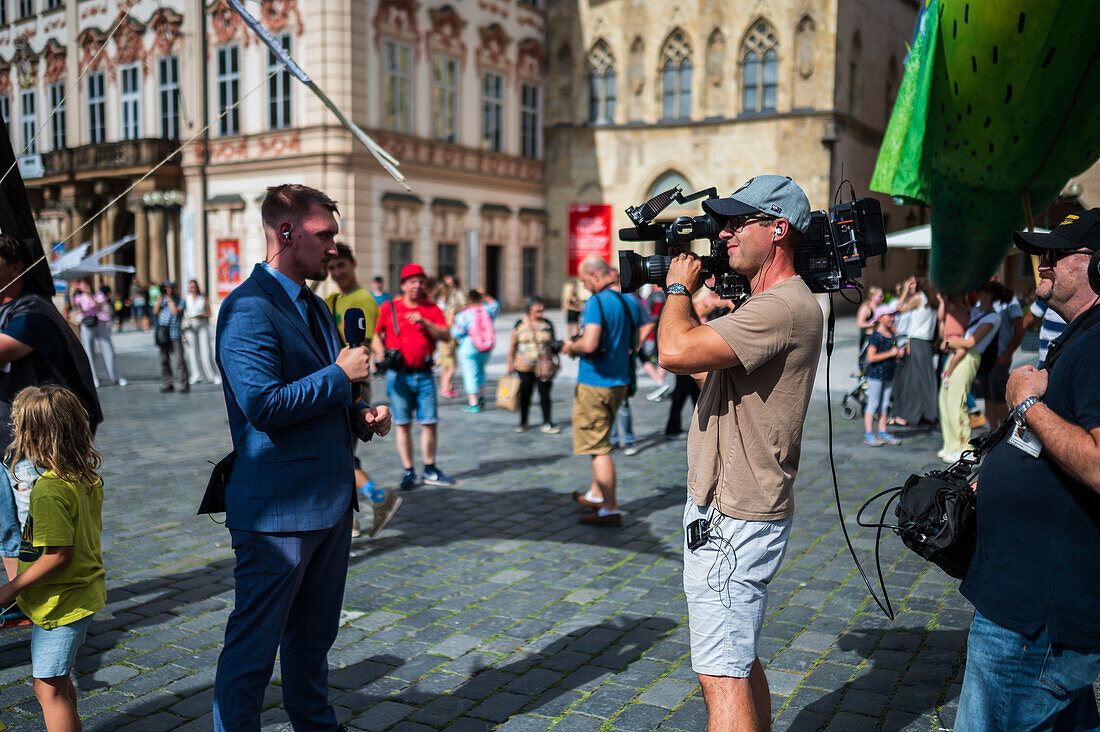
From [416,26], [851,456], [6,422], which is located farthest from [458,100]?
[6,422]

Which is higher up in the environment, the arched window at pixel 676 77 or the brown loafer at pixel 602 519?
the arched window at pixel 676 77

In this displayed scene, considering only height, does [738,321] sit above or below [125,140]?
below

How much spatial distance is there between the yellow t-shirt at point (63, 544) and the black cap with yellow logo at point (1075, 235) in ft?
9.96

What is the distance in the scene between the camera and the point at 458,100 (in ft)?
87.4

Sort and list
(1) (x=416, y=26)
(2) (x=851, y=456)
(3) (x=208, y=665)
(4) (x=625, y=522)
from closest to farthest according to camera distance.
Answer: (3) (x=208, y=665), (4) (x=625, y=522), (2) (x=851, y=456), (1) (x=416, y=26)

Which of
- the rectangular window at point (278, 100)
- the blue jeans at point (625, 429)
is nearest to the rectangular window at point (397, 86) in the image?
the rectangular window at point (278, 100)

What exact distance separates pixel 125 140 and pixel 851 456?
2421 centimetres

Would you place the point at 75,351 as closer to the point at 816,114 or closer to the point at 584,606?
the point at 584,606

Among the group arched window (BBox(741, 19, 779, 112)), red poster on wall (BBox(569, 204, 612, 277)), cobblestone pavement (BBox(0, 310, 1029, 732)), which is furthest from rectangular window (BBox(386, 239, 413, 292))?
cobblestone pavement (BBox(0, 310, 1029, 732))

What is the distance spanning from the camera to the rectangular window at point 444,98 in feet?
84.4

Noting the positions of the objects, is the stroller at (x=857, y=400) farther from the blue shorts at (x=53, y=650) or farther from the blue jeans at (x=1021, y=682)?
the blue shorts at (x=53, y=650)

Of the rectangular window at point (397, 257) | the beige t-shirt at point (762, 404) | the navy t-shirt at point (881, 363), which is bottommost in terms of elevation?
the navy t-shirt at point (881, 363)

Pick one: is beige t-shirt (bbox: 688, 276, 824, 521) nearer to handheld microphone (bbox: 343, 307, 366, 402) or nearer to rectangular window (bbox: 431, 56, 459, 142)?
handheld microphone (bbox: 343, 307, 366, 402)

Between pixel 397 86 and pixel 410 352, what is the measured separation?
1937cm
